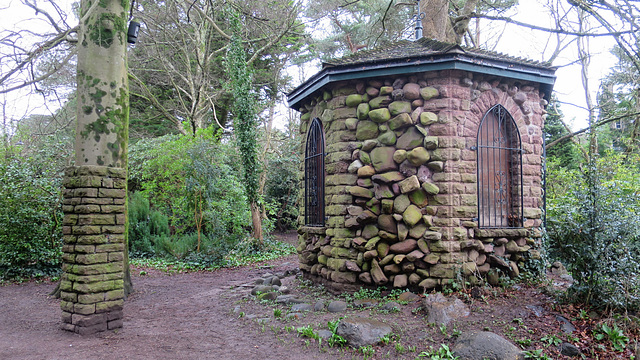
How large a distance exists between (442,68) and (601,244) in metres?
2.97

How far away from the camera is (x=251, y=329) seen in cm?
496

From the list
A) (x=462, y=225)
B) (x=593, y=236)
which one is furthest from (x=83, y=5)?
(x=593, y=236)

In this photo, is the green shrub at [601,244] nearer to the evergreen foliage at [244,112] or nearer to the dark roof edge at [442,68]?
the dark roof edge at [442,68]

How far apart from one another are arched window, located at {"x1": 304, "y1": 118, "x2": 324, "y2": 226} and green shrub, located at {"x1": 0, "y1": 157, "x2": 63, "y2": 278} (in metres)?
5.18

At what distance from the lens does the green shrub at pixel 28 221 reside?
7.99m

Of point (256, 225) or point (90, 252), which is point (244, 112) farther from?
point (90, 252)

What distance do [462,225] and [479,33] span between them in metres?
12.1

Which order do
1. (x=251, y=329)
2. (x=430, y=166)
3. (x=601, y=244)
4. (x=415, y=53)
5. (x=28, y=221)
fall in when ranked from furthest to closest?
1. (x=28, y=221)
2. (x=415, y=53)
3. (x=430, y=166)
4. (x=251, y=329)
5. (x=601, y=244)

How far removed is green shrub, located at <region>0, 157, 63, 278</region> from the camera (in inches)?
314

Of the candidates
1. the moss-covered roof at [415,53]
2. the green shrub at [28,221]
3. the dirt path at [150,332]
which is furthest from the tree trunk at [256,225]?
the moss-covered roof at [415,53]

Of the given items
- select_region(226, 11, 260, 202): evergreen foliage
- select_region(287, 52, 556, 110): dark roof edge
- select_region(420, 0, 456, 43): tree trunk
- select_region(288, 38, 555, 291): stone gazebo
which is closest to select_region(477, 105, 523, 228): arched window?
select_region(288, 38, 555, 291): stone gazebo

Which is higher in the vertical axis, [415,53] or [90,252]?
[415,53]

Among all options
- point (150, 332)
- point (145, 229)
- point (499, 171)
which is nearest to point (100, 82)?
point (150, 332)

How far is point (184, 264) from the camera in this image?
1012 centimetres
